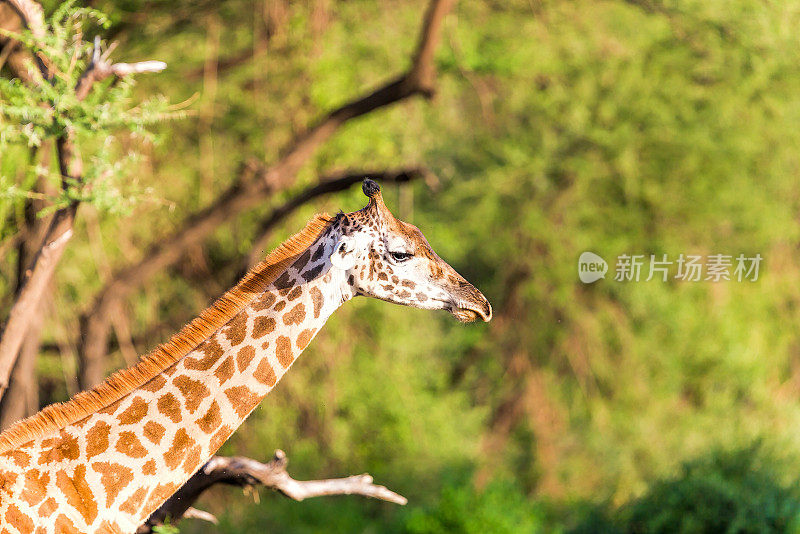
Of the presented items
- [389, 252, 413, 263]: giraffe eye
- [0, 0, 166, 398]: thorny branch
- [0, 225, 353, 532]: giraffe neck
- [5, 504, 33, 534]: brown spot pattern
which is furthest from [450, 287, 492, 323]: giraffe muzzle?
Result: [0, 0, 166, 398]: thorny branch

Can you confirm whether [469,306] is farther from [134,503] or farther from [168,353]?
[134,503]

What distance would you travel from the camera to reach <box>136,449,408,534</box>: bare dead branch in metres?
4.92

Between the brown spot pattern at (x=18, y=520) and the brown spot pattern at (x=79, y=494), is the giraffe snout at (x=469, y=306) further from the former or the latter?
the brown spot pattern at (x=18, y=520)

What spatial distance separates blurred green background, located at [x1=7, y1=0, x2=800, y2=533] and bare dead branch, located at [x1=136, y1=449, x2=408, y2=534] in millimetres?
4181

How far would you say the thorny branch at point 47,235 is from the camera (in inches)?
194

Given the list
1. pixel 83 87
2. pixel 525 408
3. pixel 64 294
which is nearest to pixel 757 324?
pixel 525 408

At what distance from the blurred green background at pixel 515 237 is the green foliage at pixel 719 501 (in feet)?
0.19

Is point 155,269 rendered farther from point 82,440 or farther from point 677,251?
point 677,251

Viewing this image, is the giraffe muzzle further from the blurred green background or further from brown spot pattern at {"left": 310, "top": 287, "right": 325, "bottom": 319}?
the blurred green background

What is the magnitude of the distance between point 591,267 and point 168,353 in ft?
40.6

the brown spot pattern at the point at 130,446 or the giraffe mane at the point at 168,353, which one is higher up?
the giraffe mane at the point at 168,353

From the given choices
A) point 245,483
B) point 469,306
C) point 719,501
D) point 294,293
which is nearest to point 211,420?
point 294,293

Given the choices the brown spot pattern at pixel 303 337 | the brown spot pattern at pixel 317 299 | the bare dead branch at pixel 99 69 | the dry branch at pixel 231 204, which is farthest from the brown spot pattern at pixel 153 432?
the dry branch at pixel 231 204

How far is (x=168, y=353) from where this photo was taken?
4258mm
